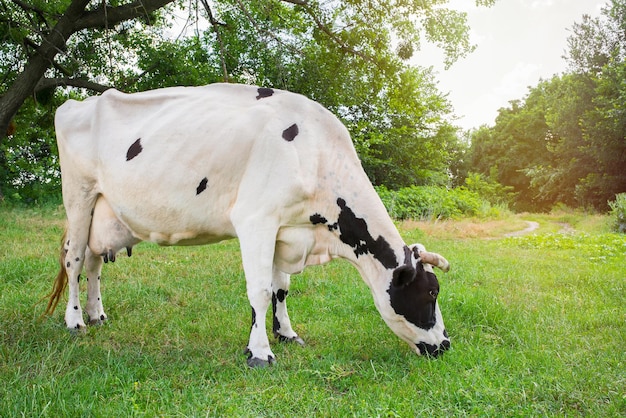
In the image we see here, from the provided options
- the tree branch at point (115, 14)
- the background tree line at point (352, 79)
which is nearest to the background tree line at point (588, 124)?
the background tree line at point (352, 79)

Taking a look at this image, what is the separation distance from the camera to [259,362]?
3910 mm

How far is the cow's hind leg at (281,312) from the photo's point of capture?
459cm

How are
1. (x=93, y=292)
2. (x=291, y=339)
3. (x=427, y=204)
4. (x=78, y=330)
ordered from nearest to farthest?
(x=291, y=339) → (x=78, y=330) → (x=93, y=292) → (x=427, y=204)

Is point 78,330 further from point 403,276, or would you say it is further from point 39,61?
point 39,61

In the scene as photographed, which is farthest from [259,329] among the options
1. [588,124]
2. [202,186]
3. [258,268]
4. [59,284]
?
[588,124]

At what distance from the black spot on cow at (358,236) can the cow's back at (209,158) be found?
0.19m

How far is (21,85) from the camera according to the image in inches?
352

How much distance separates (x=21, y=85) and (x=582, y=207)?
108 feet

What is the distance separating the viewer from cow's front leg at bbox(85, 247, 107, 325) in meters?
5.21

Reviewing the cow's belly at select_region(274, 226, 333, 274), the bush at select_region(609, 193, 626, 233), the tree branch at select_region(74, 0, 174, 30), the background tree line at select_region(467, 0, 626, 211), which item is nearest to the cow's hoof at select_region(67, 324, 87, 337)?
the cow's belly at select_region(274, 226, 333, 274)

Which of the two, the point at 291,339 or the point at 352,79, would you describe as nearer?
the point at 291,339

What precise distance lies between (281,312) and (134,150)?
192 cm

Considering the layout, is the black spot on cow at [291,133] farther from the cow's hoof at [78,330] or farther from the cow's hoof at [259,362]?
the cow's hoof at [78,330]

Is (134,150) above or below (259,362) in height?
above
